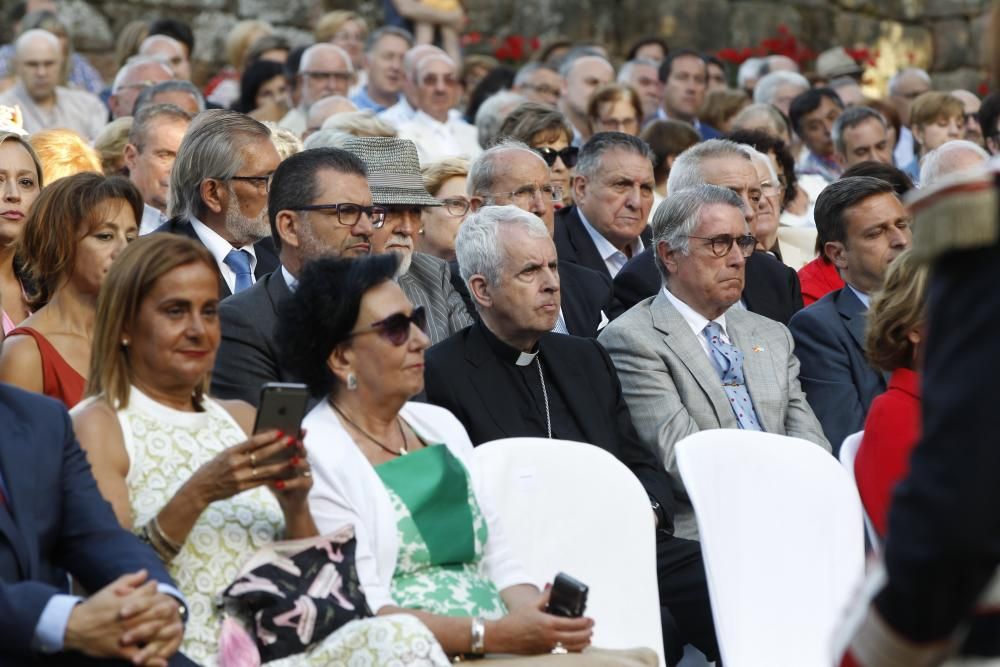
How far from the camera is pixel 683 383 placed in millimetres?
5418

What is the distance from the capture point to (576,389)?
201 inches

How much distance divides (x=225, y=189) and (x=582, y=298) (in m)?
1.44

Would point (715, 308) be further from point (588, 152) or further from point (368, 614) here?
point (368, 614)

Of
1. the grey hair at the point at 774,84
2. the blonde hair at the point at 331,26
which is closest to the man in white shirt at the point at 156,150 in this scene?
the blonde hair at the point at 331,26

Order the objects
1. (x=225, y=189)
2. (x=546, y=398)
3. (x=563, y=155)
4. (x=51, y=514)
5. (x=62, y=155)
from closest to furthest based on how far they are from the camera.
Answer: (x=51, y=514) < (x=546, y=398) < (x=225, y=189) < (x=62, y=155) < (x=563, y=155)

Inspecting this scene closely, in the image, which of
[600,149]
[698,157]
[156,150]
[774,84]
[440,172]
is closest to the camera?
[156,150]

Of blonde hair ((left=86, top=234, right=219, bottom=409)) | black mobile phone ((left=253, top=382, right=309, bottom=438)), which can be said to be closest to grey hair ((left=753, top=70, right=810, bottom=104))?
blonde hair ((left=86, top=234, right=219, bottom=409))

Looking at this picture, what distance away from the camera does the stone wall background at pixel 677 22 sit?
44.9 ft

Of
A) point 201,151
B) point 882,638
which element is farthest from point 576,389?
point 882,638

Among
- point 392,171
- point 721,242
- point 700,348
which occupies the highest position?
point 392,171

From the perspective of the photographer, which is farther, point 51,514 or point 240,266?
point 240,266

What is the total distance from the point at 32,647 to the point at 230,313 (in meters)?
1.68

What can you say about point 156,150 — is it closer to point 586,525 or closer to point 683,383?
point 683,383

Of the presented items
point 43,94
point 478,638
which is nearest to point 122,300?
point 478,638
